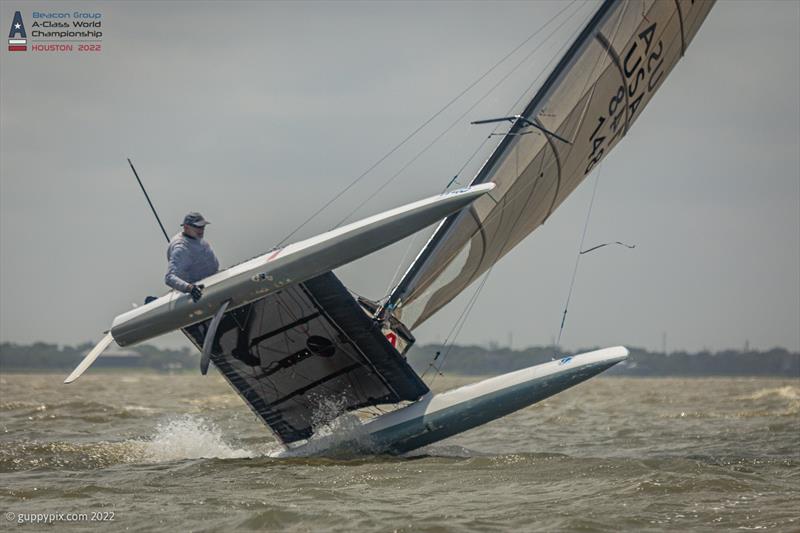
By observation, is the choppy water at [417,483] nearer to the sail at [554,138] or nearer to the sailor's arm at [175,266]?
the sailor's arm at [175,266]

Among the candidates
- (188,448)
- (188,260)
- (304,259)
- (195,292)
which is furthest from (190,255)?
(188,448)

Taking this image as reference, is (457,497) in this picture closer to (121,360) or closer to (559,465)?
(559,465)

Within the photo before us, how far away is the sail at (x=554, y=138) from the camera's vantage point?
39.0ft

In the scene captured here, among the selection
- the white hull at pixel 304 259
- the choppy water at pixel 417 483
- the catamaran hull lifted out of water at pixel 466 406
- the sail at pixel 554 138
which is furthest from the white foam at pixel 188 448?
the sail at pixel 554 138

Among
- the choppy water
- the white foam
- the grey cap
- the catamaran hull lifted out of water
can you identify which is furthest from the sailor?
the catamaran hull lifted out of water

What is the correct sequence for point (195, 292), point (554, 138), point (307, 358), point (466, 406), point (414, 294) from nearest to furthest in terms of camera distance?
point (195, 292), point (466, 406), point (307, 358), point (554, 138), point (414, 294)

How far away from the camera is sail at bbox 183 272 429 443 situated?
1098 cm

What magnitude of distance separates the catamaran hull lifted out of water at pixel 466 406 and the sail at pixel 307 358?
1.45 feet

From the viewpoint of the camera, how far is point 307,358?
1164 centimetres

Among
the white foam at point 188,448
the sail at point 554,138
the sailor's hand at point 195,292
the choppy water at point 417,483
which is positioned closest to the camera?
the choppy water at point 417,483

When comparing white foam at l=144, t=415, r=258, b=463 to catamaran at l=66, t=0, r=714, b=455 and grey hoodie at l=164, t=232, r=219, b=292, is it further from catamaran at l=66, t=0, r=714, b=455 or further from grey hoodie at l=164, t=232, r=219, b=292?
grey hoodie at l=164, t=232, r=219, b=292

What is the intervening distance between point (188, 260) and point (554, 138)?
14.7 ft

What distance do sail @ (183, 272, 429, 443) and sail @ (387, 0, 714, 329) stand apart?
2.73ft

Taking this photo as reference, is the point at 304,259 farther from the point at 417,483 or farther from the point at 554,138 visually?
the point at 554,138
